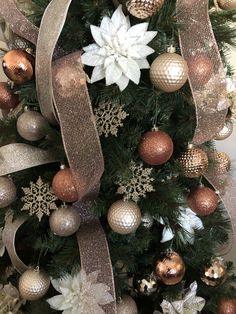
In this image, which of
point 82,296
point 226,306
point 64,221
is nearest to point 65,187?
point 64,221

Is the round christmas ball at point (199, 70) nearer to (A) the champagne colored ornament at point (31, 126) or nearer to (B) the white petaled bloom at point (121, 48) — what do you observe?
(B) the white petaled bloom at point (121, 48)

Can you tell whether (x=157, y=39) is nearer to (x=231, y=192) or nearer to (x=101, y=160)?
(x=101, y=160)

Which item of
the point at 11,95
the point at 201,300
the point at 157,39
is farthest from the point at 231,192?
the point at 11,95

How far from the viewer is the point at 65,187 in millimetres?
590

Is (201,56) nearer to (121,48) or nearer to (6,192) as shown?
(121,48)

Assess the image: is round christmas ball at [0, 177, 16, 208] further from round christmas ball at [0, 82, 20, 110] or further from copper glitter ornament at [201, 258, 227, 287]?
copper glitter ornament at [201, 258, 227, 287]

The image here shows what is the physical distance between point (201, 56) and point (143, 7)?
116mm

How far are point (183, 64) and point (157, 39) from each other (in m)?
0.06

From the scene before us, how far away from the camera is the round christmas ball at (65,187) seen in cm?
59

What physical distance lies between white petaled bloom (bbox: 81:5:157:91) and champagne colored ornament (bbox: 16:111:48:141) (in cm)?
13

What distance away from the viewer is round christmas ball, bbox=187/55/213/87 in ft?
1.93

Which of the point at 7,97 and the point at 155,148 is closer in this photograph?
the point at 155,148

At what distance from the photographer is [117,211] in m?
0.60

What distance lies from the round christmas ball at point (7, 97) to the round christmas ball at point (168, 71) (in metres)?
0.25
